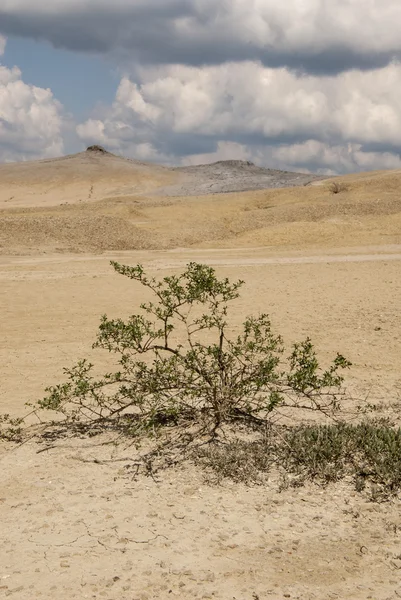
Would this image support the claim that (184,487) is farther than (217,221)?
No

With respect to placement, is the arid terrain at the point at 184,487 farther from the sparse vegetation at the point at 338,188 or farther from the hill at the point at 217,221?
the sparse vegetation at the point at 338,188

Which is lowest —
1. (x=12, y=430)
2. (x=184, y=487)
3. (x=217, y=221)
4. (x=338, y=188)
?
(x=184, y=487)

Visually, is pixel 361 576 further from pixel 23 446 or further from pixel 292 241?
pixel 292 241

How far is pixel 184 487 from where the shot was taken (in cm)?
494

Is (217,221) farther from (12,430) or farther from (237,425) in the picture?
(12,430)

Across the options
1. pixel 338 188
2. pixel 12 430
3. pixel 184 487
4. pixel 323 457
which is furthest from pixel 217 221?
pixel 184 487

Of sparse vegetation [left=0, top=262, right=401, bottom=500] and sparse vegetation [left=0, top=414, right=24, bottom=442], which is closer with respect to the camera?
sparse vegetation [left=0, top=262, right=401, bottom=500]

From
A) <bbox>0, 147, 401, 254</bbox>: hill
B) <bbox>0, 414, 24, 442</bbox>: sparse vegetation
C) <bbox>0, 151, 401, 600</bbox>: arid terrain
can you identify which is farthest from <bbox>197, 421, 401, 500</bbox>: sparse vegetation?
<bbox>0, 147, 401, 254</bbox>: hill

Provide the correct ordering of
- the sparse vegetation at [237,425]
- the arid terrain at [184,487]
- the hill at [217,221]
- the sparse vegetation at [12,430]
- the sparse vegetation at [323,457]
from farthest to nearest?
the hill at [217,221], the sparse vegetation at [12,430], the sparse vegetation at [237,425], the sparse vegetation at [323,457], the arid terrain at [184,487]

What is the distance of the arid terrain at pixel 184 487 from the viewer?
151 inches

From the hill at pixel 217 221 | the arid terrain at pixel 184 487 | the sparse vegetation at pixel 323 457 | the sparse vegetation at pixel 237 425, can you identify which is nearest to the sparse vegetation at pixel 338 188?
the hill at pixel 217 221

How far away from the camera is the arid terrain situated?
3840mm

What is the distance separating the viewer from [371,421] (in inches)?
241

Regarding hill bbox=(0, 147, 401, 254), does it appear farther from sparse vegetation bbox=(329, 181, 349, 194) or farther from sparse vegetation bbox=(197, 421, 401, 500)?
sparse vegetation bbox=(197, 421, 401, 500)
